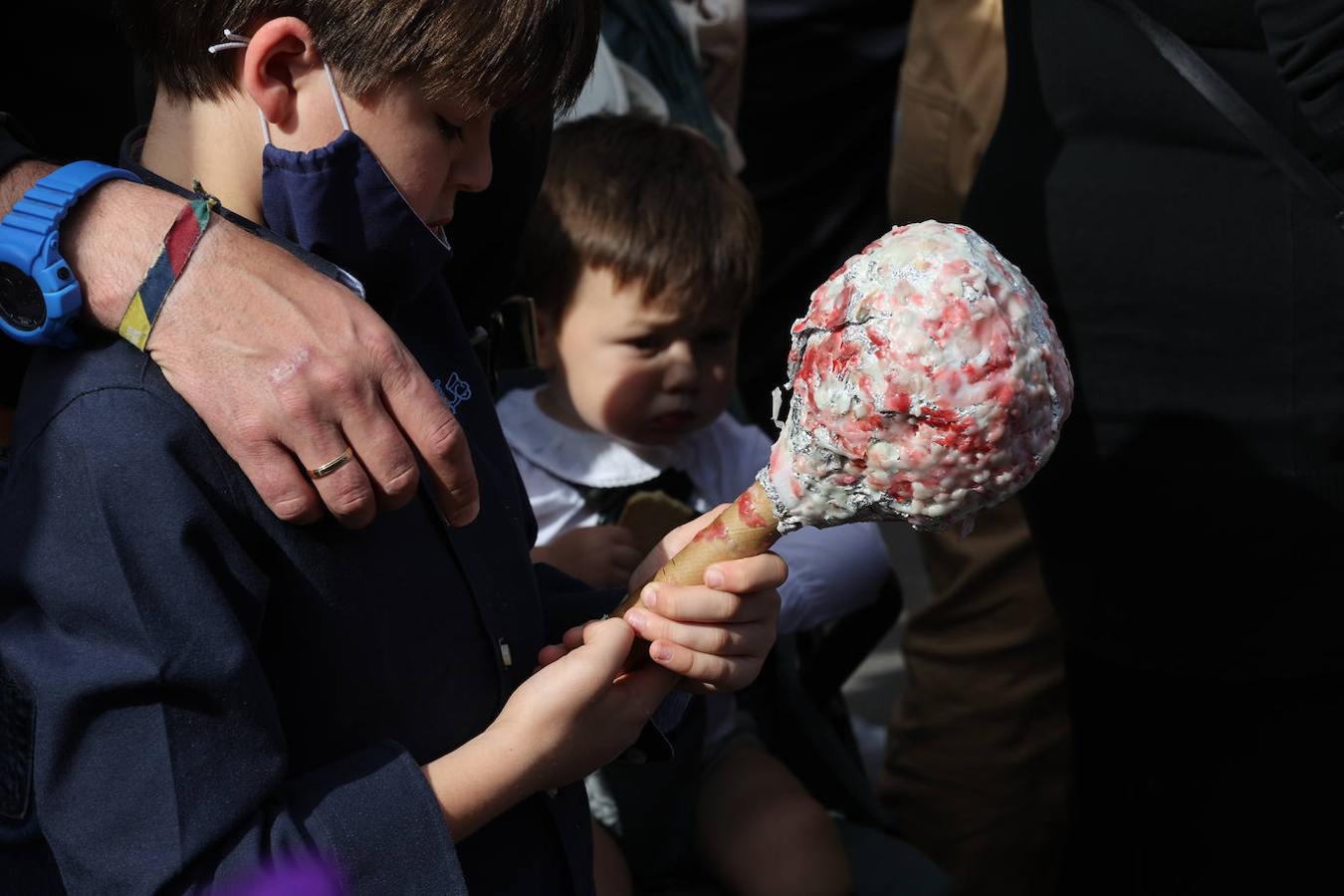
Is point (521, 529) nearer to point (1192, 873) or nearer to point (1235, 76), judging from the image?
point (1235, 76)

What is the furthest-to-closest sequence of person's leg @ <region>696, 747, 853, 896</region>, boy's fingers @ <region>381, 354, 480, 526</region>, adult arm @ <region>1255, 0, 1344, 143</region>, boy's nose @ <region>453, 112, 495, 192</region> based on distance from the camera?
person's leg @ <region>696, 747, 853, 896</region>
adult arm @ <region>1255, 0, 1344, 143</region>
boy's nose @ <region>453, 112, 495, 192</region>
boy's fingers @ <region>381, 354, 480, 526</region>

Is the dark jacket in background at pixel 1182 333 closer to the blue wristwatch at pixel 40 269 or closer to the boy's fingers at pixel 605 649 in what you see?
the boy's fingers at pixel 605 649

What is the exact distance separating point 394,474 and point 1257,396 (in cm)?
117

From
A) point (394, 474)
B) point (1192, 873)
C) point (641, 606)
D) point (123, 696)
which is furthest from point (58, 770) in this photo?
point (1192, 873)

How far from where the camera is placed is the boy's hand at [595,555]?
2102 mm

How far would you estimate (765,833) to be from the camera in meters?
2.19

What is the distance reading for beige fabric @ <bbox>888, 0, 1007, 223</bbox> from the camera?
3.03 meters

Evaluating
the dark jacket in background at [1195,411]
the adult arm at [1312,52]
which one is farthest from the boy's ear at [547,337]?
the adult arm at [1312,52]

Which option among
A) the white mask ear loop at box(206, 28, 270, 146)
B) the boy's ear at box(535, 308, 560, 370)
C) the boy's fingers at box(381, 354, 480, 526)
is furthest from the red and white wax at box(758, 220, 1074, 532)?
the boy's ear at box(535, 308, 560, 370)

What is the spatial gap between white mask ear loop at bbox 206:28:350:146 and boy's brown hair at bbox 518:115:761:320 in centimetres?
93

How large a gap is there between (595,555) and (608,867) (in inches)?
17.1

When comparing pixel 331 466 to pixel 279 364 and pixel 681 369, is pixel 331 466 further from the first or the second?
pixel 681 369

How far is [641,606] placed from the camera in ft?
4.92

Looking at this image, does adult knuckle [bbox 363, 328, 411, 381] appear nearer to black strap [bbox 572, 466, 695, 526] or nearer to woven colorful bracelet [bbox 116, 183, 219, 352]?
woven colorful bracelet [bbox 116, 183, 219, 352]
